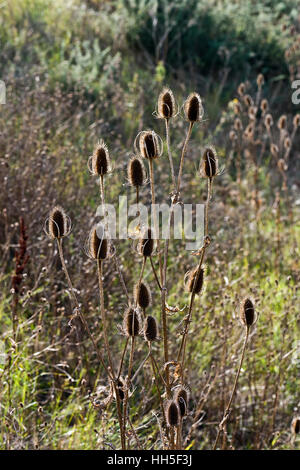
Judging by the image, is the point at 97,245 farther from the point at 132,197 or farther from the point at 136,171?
the point at 132,197

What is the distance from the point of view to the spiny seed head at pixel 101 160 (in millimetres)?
1772

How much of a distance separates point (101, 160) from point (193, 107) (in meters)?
0.29

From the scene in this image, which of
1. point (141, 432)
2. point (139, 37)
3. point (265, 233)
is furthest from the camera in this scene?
point (139, 37)

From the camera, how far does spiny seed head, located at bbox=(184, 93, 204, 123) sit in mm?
1812

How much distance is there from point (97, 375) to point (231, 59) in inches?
206

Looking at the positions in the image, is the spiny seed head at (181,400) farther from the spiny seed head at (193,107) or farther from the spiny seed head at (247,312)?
the spiny seed head at (193,107)

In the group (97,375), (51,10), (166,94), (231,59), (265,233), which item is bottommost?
(97,375)

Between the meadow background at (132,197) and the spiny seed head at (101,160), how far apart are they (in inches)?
5.7

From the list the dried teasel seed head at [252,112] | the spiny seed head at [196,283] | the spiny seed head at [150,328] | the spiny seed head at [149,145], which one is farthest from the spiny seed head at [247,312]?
the dried teasel seed head at [252,112]

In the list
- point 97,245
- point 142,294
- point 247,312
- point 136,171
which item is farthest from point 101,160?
point 247,312

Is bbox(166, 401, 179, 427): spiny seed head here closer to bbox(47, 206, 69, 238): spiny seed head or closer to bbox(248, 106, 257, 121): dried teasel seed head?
bbox(47, 206, 69, 238): spiny seed head
